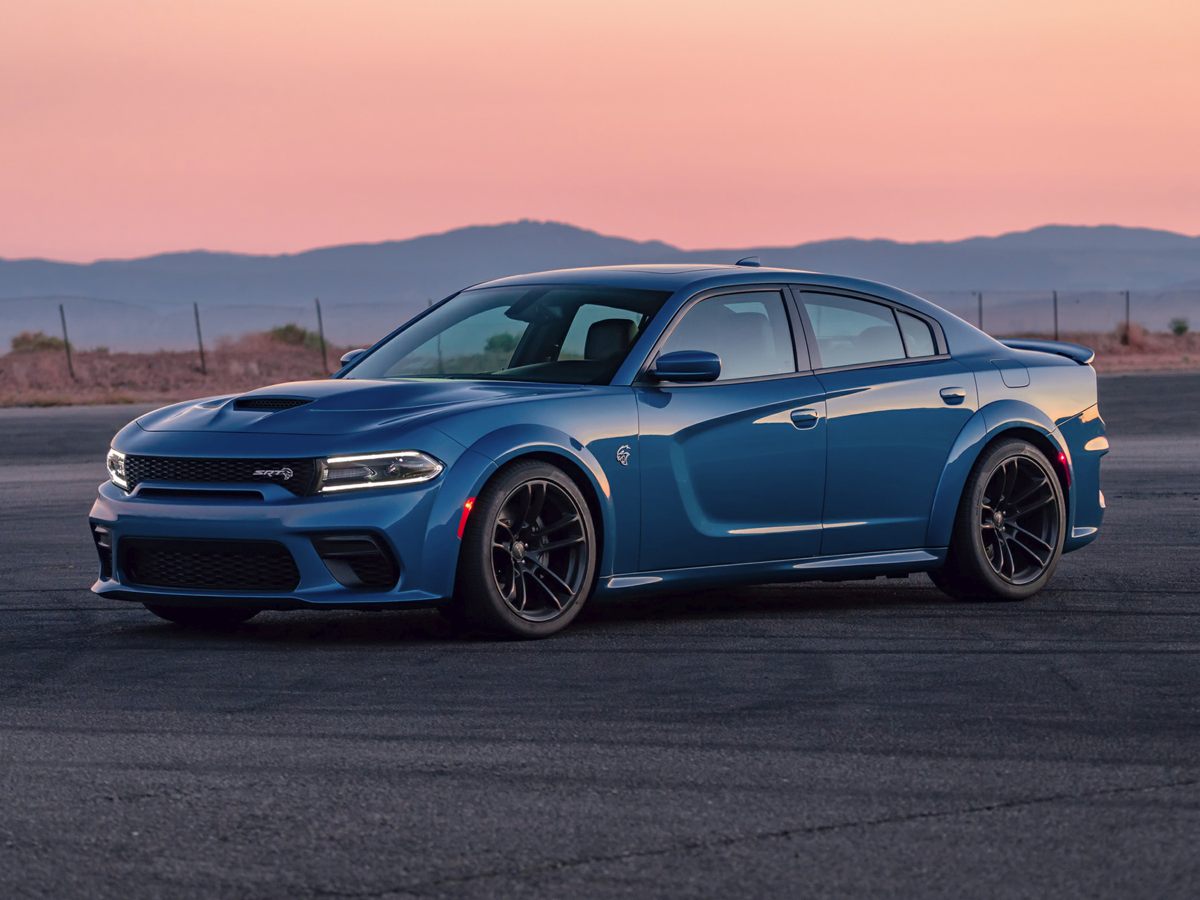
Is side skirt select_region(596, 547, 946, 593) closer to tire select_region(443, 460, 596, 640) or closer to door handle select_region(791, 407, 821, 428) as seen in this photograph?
tire select_region(443, 460, 596, 640)

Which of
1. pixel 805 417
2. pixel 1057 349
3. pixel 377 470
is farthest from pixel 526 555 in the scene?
pixel 1057 349

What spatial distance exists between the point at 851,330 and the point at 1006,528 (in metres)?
1.29

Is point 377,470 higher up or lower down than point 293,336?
higher up

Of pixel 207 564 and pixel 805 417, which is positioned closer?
pixel 207 564

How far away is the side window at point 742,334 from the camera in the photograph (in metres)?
9.23

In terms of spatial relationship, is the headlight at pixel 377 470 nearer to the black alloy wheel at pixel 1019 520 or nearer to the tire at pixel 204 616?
the tire at pixel 204 616

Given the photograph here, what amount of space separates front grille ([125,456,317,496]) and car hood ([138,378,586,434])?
164 millimetres

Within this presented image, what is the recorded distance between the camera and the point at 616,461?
8.62 m

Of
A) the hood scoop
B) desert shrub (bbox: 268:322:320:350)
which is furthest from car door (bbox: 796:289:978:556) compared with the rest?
desert shrub (bbox: 268:322:320:350)

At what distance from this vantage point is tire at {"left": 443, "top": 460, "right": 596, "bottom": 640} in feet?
26.9

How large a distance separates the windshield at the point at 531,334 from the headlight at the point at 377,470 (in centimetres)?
66

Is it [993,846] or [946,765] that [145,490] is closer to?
[946,765]

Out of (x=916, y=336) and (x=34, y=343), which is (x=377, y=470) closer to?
(x=916, y=336)

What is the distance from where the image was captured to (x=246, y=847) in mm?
5086
